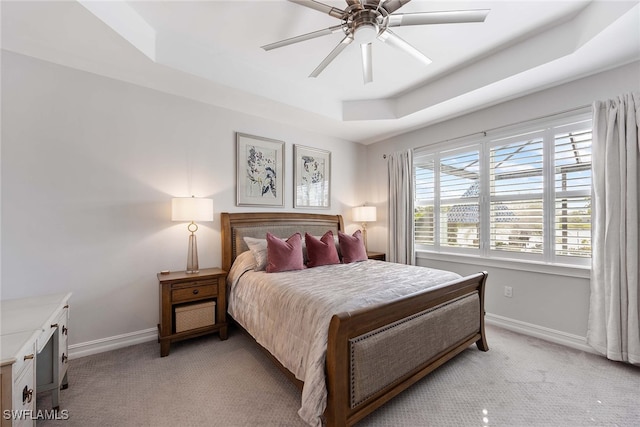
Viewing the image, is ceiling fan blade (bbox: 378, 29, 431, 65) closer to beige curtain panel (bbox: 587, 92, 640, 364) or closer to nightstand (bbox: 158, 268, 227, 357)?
beige curtain panel (bbox: 587, 92, 640, 364)

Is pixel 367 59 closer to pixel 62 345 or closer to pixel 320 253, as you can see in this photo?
pixel 320 253

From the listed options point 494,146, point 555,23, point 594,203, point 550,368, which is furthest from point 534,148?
point 550,368

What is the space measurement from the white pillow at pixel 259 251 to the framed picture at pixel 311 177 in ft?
3.38

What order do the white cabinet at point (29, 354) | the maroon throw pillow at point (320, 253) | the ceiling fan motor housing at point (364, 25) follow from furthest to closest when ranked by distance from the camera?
the maroon throw pillow at point (320, 253) < the ceiling fan motor housing at point (364, 25) < the white cabinet at point (29, 354)

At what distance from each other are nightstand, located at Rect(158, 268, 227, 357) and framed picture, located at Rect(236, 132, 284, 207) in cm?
110

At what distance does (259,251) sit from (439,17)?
8.32ft

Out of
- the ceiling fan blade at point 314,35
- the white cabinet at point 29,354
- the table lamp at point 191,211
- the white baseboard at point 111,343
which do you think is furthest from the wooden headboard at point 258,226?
the ceiling fan blade at point 314,35

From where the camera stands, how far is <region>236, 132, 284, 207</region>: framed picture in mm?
3387

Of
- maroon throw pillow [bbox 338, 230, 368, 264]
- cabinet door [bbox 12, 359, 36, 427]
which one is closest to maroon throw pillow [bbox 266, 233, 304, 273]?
maroon throw pillow [bbox 338, 230, 368, 264]

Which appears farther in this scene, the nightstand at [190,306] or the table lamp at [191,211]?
the table lamp at [191,211]

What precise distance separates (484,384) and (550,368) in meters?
0.74

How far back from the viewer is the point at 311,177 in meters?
4.11

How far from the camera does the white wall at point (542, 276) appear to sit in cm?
251

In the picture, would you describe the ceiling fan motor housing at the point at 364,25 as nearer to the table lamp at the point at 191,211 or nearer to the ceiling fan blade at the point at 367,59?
the ceiling fan blade at the point at 367,59
